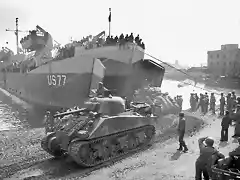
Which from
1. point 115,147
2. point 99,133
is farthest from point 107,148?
point 99,133

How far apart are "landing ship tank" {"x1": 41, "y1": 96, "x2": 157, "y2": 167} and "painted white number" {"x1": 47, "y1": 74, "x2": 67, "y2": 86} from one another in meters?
10.1

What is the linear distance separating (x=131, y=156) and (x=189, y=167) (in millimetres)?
2298

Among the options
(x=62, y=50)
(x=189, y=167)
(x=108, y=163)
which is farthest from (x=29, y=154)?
(x=62, y=50)

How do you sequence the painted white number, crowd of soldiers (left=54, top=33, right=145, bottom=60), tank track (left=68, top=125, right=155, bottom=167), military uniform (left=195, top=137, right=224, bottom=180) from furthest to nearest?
crowd of soldiers (left=54, top=33, right=145, bottom=60)
the painted white number
tank track (left=68, top=125, right=155, bottom=167)
military uniform (left=195, top=137, right=224, bottom=180)

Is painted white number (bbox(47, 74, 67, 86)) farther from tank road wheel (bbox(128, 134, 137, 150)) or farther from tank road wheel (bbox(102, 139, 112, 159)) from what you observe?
tank road wheel (bbox(102, 139, 112, 159))

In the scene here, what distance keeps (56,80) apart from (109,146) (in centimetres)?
1273

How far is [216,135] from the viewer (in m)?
11.2

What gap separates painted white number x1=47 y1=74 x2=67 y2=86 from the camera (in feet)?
66.2

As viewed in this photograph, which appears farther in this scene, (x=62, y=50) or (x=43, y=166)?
(x=62, y=50)

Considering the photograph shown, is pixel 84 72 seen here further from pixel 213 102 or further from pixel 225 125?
pixel 225 125

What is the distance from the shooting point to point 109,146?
30.4 ft

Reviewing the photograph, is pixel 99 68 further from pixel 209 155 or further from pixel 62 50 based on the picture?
pixel 209 155

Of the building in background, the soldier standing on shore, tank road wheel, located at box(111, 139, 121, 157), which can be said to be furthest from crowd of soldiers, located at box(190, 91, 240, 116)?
the building in background

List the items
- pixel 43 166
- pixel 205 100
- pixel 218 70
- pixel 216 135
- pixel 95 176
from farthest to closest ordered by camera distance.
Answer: pixel 218 70 < pixel 205 100 < pixel 216 135 < pixel 43 166 < pixel 95 176
